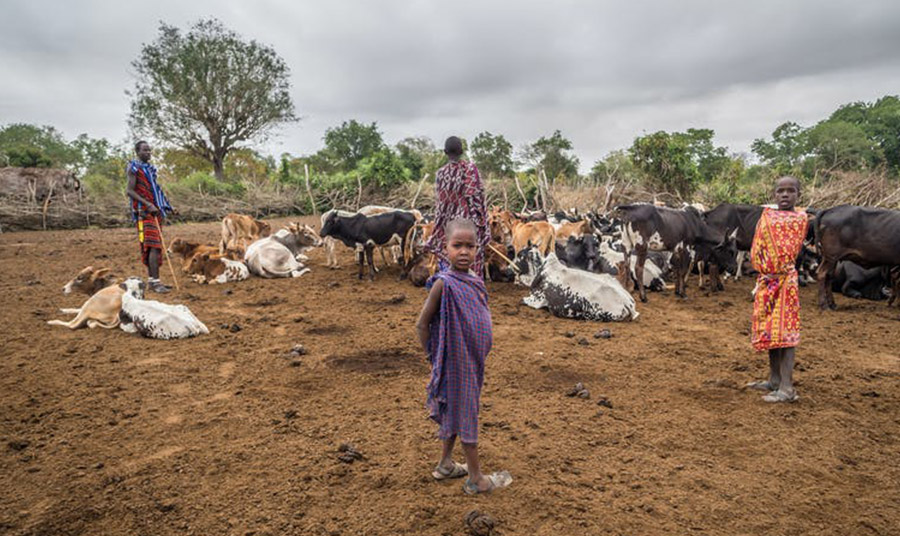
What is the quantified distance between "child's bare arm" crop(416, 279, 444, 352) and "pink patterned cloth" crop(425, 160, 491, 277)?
2.46 meters

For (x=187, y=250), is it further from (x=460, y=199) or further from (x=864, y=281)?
(x=864, y=281)

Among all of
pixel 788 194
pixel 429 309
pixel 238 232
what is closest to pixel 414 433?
pixel 429 309

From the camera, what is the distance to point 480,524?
2.43m

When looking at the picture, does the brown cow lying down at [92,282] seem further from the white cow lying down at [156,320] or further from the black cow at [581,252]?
the black cow at [581,252]

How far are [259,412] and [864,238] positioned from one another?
27.9 feet

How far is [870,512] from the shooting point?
2641mm

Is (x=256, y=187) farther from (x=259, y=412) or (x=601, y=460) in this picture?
(x=601, y=460)

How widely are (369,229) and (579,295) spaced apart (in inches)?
176

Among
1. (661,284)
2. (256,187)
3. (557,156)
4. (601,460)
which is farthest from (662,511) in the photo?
(557,156)

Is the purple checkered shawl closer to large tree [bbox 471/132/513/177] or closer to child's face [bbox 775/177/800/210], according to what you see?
child's face [bbox 775/177/800/210]

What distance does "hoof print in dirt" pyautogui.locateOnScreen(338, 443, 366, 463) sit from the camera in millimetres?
3150

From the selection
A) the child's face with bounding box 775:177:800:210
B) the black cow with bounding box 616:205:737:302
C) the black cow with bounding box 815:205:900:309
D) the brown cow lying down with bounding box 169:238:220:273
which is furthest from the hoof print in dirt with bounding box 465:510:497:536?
the brown cow lying down with bounding box 169:238:220:273

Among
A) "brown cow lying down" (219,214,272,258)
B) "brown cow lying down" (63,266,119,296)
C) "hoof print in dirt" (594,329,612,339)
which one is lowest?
"hoof print in dirt" (594,329,612,339)

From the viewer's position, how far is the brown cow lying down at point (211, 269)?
916 centimetres
